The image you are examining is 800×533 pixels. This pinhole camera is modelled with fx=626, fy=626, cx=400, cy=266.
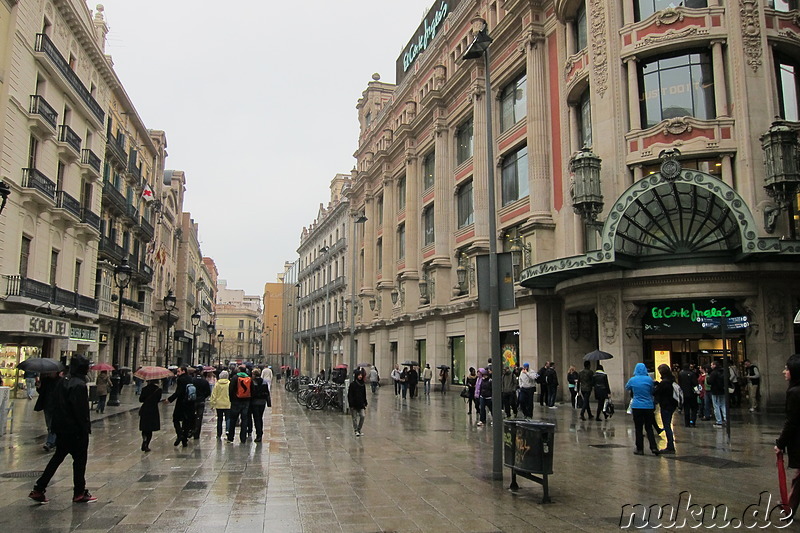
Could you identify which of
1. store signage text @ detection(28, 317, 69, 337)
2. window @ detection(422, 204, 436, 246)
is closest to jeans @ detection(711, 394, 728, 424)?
store signage text @ detection(28, 317, 69, 337)

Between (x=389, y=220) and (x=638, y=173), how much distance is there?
29.2m

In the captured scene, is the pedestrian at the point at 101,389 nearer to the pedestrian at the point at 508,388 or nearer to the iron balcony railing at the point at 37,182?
the iron balcony railing at the point at 37,182

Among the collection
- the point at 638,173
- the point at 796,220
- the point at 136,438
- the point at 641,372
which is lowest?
the point at 136,438

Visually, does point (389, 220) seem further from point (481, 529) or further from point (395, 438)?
point (481, 529)

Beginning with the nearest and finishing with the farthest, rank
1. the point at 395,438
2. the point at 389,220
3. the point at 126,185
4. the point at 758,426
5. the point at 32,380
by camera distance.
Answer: the point at 395,438 < the point at 758,426 < the point at 32,380 < the point at 126,185 < the point at 389,220

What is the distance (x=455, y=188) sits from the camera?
128 ft

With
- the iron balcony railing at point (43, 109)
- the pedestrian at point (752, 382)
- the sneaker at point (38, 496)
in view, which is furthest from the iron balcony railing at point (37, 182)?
the pedestrian at point (752, 382)

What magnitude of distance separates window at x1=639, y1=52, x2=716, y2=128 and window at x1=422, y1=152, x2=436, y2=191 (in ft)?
67.5

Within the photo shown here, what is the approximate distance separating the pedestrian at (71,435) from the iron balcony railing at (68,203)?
22476 millimetres

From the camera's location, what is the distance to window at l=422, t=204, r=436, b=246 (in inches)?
1702

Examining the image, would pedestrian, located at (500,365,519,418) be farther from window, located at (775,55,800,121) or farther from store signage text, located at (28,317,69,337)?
store signage text, located at (28,317,69,337)

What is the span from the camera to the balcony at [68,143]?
28.1 meters

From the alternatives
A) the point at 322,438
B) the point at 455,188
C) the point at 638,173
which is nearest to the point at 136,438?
the point at 322,438

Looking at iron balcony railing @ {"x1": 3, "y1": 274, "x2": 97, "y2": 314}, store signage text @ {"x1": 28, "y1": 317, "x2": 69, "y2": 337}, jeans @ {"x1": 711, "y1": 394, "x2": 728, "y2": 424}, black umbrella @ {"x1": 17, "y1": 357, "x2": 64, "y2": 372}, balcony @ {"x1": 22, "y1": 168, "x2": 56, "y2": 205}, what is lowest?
jeans @ {"x1": 711, "y1": 394, "x2": 728, "y2": 424}
